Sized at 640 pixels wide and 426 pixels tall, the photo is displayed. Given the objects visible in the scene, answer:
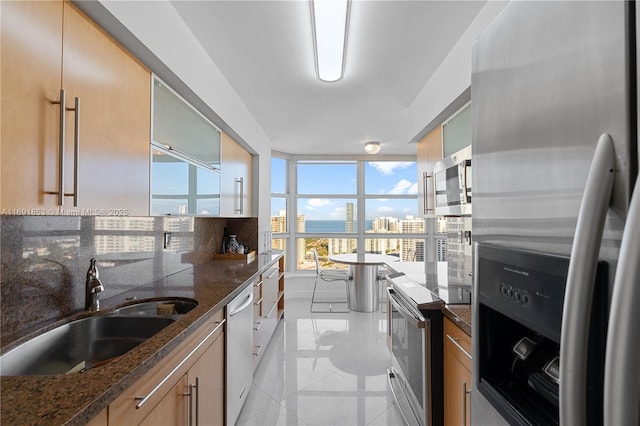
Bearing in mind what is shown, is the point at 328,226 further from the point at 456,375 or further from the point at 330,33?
the point at 456,375

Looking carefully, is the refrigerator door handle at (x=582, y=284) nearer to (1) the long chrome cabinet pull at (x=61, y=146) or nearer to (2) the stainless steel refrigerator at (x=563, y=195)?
(2) the stainless steel refrigerator at (x=563, y=195)

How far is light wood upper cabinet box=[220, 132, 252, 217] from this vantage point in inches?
113

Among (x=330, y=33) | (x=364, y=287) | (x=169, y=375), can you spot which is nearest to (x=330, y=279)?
(x=364, y=287)

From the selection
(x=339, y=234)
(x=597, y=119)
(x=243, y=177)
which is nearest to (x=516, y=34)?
(x=597, y=119)

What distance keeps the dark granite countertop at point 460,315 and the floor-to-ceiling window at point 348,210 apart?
13.5 ft

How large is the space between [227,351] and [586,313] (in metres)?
1.76

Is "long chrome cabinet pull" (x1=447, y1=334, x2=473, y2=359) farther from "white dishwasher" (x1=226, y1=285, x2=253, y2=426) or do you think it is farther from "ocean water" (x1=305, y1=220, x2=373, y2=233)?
"ocean water" (x1=305, y1=220, x2=373, y2=233)

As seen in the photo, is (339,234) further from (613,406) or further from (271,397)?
(613,406)

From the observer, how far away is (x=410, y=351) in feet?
6.04

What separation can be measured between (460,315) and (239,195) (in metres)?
2.51

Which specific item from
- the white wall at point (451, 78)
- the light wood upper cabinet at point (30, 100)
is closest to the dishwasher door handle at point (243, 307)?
the light wood upper cabinet at point (30, 100)

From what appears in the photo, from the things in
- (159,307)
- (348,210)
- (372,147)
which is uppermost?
(372,147)

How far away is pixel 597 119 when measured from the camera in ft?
1.66

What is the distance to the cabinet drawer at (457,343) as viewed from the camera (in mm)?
1268
